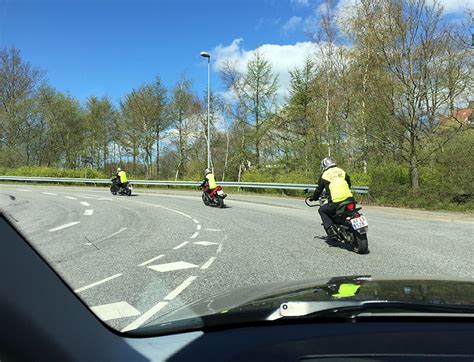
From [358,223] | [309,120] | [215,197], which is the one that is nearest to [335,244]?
[358,223]

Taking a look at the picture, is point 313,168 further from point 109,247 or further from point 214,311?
point 214,311

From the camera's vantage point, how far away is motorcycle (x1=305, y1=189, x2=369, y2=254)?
8266 millimetres

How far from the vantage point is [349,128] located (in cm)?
2402

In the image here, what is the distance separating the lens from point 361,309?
176 centimetres

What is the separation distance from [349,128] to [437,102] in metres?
5.19

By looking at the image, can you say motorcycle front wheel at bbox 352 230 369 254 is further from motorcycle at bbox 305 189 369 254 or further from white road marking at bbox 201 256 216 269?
white road marking at bbox 201 256 216 269

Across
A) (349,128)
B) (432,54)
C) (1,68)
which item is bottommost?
(1,68)

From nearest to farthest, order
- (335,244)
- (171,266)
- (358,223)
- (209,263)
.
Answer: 1. (171,266)
2. (209,263)
3. (358,223)
4. (335,244)

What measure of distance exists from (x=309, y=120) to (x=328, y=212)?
77.3ft

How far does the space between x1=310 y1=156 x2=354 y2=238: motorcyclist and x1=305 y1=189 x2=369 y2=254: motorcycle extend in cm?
10

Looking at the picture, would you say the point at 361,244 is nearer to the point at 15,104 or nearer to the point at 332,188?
the point at 332,188

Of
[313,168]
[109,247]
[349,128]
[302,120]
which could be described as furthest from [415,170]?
[109,247]

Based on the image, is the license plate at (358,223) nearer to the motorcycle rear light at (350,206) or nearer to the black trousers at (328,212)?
the motorcycle rear light at (350,206)

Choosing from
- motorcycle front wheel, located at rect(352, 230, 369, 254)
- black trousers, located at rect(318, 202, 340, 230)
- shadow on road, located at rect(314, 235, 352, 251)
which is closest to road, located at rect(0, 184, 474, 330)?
shadow on road, located at rect(314, 235, 352, 251)
